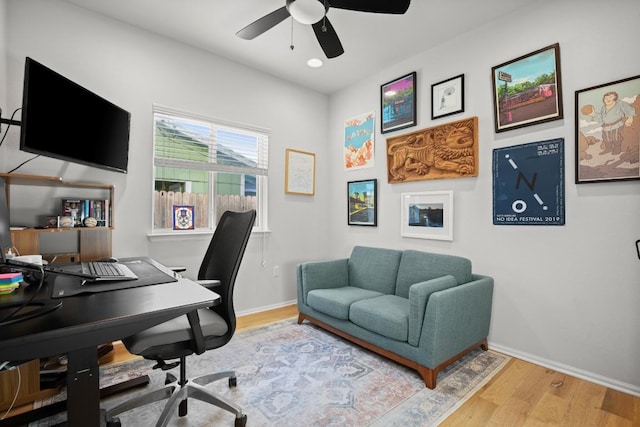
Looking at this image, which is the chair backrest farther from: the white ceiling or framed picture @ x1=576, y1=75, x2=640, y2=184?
framed picture @ x1=576, y1=75, x2=640, y2=184

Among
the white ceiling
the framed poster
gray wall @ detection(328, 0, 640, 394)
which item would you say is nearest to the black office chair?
the white ceiling

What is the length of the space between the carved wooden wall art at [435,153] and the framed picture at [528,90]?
0.84 feet

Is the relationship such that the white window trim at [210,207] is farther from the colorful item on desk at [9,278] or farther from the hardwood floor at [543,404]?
the hardwood floor at [543,404]

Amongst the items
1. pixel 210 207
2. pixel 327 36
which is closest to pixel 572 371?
pixel 327 36

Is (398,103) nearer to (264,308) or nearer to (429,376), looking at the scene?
(429,376)

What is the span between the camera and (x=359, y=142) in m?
3.71

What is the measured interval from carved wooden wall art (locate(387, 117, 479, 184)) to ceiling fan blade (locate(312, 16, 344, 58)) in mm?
1197

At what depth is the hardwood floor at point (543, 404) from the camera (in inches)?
65.4

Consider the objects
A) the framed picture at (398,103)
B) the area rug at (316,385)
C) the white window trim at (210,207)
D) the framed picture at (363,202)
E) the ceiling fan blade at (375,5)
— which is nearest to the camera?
the area rug at (316,385)

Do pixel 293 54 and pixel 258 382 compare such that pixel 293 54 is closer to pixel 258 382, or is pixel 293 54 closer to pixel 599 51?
pixel 599 51

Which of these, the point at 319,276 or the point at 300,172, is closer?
the point at 319,276

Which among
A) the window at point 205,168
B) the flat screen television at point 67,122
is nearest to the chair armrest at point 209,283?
the flat screen television at point 67,122

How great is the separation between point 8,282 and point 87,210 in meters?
1.33

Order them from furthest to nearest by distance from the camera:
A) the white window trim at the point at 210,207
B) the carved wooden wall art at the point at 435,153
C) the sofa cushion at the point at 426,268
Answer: the white window trim at the point at 210,207 → the carved wooden wall art at the point at 435,153 → the sofa cushion at the point at 426,268
